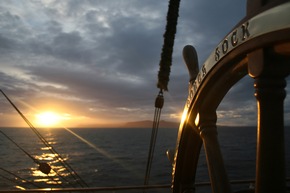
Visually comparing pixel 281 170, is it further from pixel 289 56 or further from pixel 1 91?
pixel 1 91

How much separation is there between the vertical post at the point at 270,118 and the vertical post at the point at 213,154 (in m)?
0.43

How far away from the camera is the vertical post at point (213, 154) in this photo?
74.3 inches

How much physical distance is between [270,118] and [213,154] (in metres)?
0.65

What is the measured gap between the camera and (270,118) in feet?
4.66

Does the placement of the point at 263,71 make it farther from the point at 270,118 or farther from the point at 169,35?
the point at 169,35

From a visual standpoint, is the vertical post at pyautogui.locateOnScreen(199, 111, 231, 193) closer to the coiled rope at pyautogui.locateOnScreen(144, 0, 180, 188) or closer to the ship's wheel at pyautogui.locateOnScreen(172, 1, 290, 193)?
the ship's wheel at pyautogui.locateOnScreen(172, 1, 290, 193)

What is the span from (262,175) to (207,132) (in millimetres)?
650

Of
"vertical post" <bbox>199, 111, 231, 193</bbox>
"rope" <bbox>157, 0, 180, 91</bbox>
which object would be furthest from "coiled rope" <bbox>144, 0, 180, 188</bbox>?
"vertical post" <bbox>199, 111, 231, 193</bbox>

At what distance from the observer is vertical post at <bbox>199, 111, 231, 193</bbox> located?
1.89m

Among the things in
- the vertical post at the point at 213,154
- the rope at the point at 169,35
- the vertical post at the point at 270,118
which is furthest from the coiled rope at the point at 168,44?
the vertical post at the point at 270,118

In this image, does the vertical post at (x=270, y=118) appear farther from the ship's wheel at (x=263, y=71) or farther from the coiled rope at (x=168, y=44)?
the coiled rope at (x=168, y=44)

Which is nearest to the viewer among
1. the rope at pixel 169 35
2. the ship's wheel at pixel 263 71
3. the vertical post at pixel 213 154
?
the ship's wheel at pixel 263 71

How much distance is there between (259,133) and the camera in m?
1.46

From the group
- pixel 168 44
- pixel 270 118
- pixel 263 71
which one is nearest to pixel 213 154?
pixel 270 118
